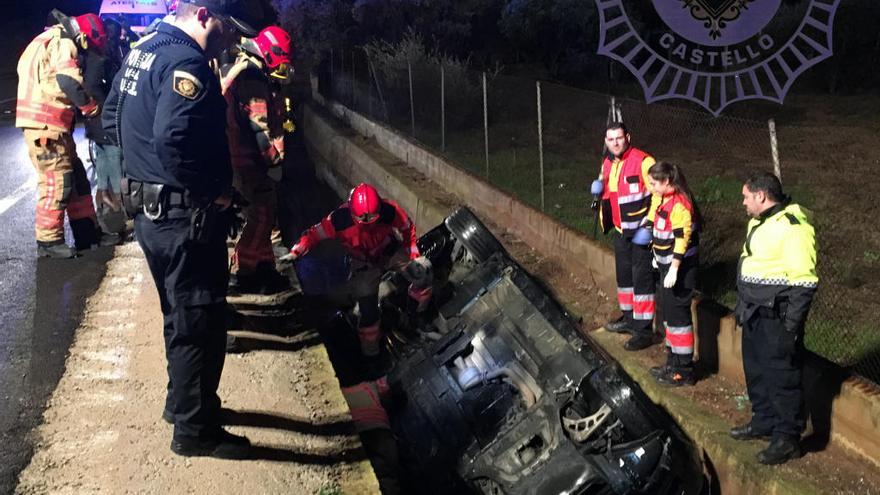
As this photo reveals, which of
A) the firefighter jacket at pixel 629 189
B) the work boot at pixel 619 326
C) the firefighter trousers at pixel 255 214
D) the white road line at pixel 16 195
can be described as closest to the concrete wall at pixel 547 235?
the work boot at pixel 619 326

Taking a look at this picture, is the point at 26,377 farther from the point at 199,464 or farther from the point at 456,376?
the point at 456,376

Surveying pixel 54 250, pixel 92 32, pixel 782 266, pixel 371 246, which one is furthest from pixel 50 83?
pixel 782 266

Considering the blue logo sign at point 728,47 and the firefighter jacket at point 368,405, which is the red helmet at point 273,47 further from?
the blue logo sign at point 728,47

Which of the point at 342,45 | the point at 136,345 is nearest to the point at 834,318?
the point at 136,345

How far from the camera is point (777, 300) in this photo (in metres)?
3.53

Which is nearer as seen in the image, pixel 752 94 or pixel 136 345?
pixel 136 345

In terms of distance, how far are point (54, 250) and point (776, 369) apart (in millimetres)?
5441

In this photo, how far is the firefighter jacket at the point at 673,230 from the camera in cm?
427

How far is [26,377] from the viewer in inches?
154

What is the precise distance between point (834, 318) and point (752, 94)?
969cm

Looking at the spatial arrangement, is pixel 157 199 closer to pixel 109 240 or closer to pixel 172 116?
pixel 172 116

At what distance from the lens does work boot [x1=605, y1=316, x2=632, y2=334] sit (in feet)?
17.3

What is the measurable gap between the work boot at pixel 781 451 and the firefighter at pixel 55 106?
17.4 feet

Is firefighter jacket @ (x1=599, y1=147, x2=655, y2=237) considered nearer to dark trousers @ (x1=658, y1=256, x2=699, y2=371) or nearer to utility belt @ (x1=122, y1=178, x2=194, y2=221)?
dark trousers @ (x1=658, y1=256, x2=699, y2=371)
